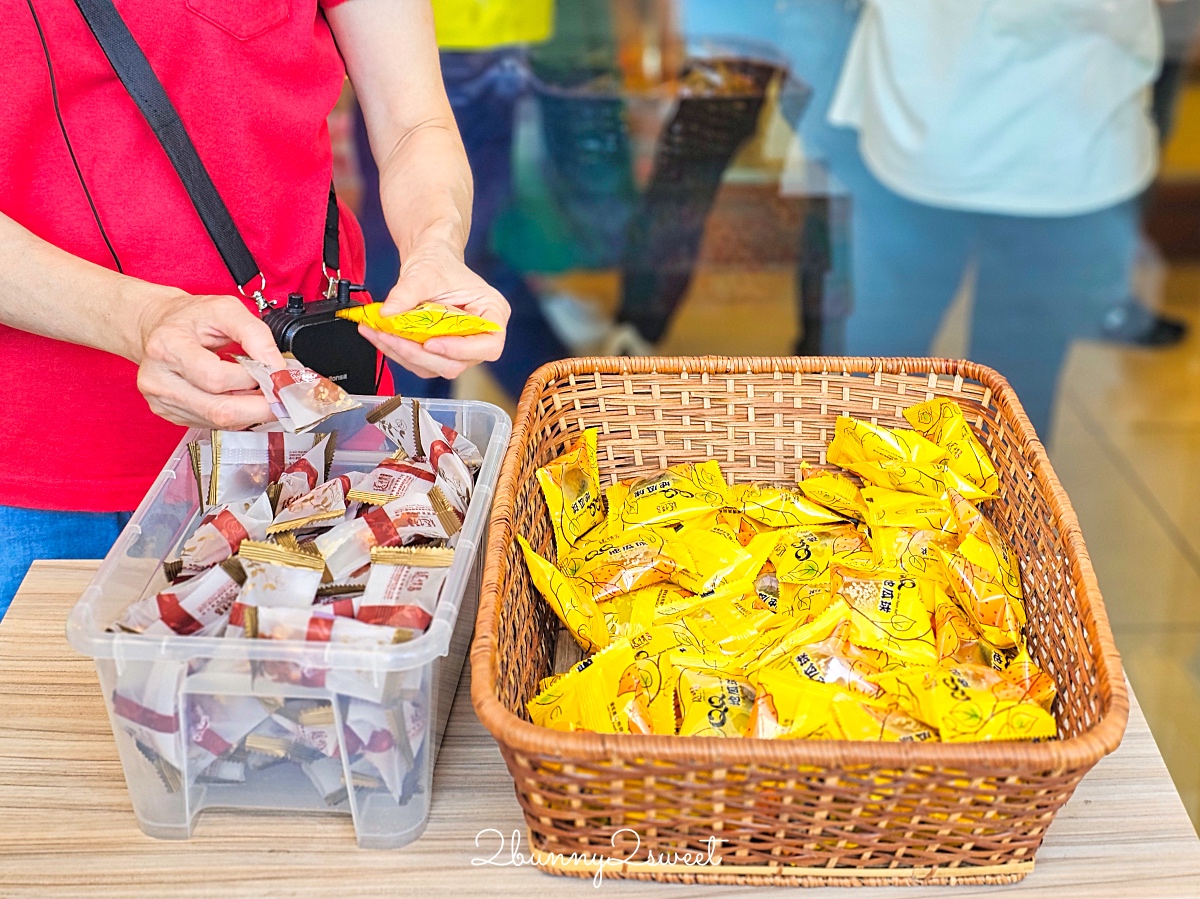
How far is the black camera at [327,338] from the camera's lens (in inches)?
37.3

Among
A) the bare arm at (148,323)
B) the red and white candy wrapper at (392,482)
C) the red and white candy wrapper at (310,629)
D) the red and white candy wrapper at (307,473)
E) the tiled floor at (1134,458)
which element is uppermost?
the bare arm at (148,323)

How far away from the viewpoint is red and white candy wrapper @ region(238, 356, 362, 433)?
860 millimetres

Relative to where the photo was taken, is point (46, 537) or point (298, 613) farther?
point (46, 537)

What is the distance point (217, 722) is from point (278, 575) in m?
0.11

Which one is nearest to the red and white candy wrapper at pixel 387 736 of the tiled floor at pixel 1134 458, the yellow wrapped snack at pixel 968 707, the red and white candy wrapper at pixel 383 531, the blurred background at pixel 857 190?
the red and white candy wrapper at pixel 383 531

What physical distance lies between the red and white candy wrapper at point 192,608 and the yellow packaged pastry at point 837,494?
1.80 ft

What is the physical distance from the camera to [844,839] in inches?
29.2

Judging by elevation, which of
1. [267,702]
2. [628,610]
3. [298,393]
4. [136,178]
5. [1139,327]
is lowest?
[1139,327]

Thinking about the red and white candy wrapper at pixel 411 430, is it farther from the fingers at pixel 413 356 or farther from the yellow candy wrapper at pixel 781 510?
the yellow candy wrapper at pixel 781 510

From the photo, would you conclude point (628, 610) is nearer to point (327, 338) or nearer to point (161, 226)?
point (327, 338)

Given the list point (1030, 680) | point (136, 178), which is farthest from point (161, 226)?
point (1030, 680)

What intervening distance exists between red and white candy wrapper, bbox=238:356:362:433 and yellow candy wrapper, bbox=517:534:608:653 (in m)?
0.19

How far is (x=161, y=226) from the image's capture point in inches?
39.6

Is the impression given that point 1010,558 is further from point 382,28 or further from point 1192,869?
point 382,28
